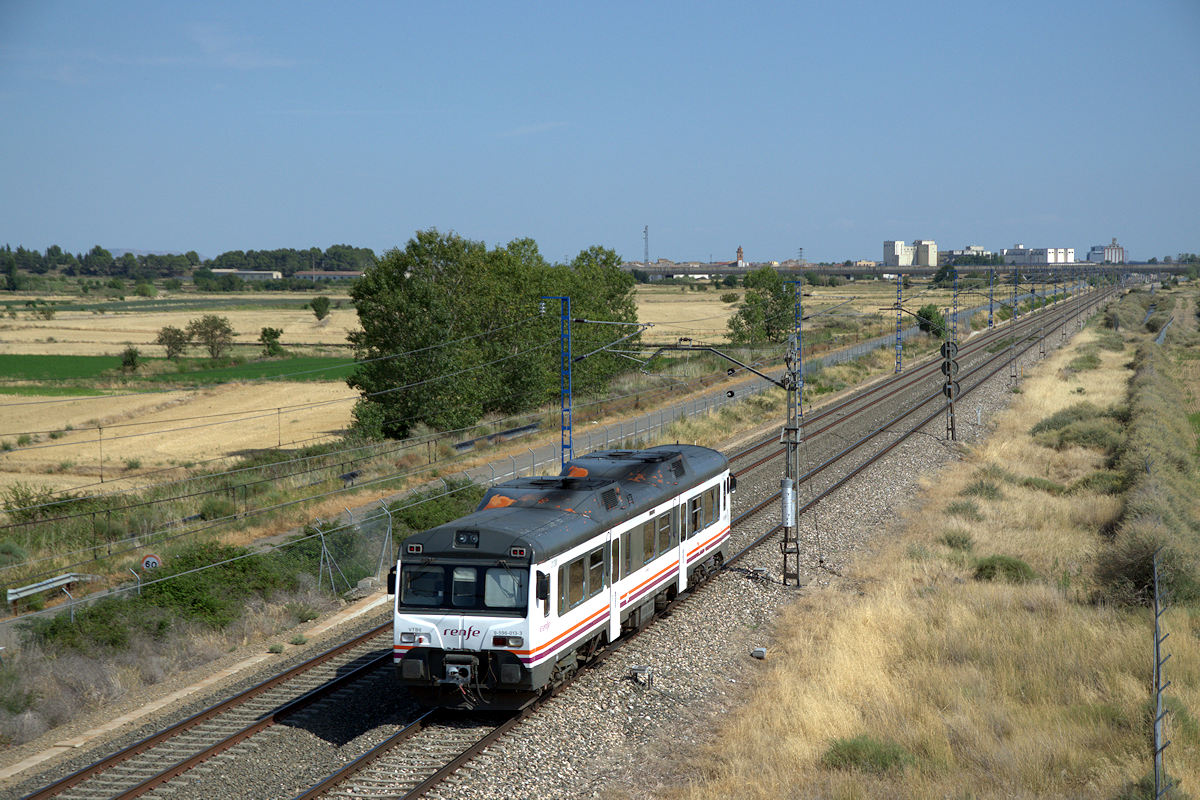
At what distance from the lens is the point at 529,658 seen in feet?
45.6

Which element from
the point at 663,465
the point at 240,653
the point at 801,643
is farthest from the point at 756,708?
the point at 240,653

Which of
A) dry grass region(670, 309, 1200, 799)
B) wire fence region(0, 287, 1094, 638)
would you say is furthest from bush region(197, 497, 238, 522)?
dry grass region(670, 309, 1200, 799)

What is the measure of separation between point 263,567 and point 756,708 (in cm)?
1233

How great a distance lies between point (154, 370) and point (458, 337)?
5003 cm

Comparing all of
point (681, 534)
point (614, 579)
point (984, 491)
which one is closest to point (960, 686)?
point (614, 579)

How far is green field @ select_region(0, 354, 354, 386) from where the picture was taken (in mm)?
81938

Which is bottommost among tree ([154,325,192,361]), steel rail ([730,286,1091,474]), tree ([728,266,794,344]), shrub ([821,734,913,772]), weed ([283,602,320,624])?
weed ([283,602,320,624])

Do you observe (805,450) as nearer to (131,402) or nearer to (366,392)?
(366,392)

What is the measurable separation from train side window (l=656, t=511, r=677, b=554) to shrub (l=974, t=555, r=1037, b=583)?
7.97 metres

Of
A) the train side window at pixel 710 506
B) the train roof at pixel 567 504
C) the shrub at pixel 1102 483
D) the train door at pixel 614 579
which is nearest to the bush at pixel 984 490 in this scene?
the shrub at pixel 1102 483

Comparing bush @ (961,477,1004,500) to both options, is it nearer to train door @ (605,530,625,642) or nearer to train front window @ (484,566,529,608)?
train door @ (605,530,625,642)

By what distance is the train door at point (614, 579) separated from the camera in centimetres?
1673

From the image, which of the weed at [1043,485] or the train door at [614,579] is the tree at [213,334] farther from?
the train door at [614,579]

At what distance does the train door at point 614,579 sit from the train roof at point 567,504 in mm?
427
